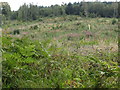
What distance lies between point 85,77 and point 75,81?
0.23 metres

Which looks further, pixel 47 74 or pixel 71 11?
pixel 71 11

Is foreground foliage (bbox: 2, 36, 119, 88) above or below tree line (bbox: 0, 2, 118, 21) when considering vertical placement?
below

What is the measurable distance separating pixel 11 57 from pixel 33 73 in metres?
0.48

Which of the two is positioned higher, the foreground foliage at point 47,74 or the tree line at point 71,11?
the tree line at point 71,11

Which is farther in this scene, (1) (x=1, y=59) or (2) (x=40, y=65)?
(2) (x=40, y=65)

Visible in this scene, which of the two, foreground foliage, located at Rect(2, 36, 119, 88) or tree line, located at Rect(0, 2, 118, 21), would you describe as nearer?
foreground foliage, located at Rect(2, 36, 119, 88)

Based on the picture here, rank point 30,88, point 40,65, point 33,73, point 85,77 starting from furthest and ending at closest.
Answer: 1. point 40,65
2. point 33,73
3. point 85,77
4. point 30,88

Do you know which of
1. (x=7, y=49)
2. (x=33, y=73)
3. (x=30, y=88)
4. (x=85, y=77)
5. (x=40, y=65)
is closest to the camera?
(x=30, y=88)

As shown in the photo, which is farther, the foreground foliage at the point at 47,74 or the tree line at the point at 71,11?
the tree line at the point at 71,11

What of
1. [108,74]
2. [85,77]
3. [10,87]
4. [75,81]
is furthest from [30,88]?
[108,74]

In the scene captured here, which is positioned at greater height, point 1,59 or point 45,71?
point 1,59

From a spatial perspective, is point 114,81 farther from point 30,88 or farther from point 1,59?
point 1,59

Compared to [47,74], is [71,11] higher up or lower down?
higher up

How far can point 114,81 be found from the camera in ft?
8.05
